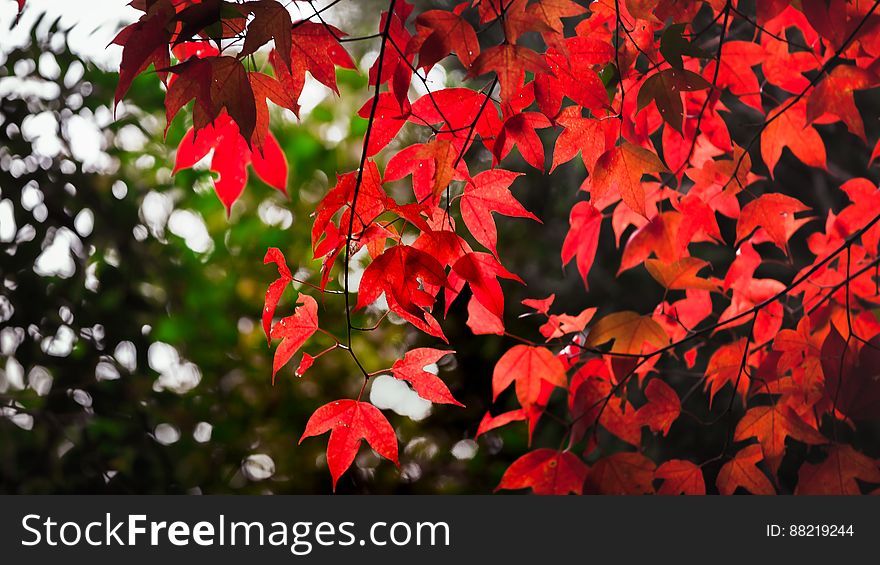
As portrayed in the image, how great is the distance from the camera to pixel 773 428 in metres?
0.96

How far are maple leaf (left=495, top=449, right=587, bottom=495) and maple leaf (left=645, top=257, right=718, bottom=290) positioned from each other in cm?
28

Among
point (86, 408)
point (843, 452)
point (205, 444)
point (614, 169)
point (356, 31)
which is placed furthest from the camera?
point (356, 31)

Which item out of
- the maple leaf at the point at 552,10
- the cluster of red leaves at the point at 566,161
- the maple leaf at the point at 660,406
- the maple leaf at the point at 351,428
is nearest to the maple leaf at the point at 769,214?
the cluster of red leaves at the point at 566,161

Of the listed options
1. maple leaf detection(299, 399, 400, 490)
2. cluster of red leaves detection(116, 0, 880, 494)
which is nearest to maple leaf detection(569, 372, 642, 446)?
cluster of red leaves detection(116, 0, 880, 494)

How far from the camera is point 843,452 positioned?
0.93 m

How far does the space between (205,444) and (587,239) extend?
53.1 inches

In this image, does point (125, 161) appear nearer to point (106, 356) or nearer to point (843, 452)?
point (106, 356)

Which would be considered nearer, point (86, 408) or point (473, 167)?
point (86, 408)

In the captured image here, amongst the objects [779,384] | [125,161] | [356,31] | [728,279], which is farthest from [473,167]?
[779,384]

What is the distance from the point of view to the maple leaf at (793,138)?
3.23 ft

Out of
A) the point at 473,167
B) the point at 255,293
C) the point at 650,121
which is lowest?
the point at 650,121

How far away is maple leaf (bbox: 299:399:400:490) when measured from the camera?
768 mm

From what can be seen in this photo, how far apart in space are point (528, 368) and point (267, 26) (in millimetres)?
617

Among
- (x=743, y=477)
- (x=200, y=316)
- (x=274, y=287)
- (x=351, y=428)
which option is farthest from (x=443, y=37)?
(x=200, y=316)
